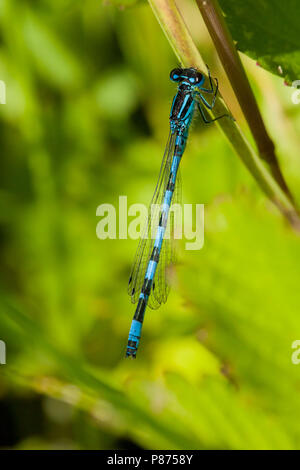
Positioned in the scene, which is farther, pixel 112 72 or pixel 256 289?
pixel 112 72

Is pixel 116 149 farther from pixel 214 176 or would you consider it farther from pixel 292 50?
pixel 292 50

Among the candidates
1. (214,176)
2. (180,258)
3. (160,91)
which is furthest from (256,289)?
(160,91)

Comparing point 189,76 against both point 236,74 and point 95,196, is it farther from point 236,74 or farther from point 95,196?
point 95,196

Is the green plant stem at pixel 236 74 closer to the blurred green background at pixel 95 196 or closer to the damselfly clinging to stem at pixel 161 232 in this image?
the damselfly clinging to stem at pixel 161 232

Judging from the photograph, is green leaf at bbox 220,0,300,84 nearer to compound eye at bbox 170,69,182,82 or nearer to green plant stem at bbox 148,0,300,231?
green plant stem at bbox 148,0,300,231

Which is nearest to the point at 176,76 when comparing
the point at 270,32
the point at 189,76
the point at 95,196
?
the point at 189,76

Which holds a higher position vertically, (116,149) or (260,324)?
(116,149)

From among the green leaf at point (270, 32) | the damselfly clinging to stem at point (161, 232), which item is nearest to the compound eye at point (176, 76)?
the damselfly clinging to stem at point (161, 232)
